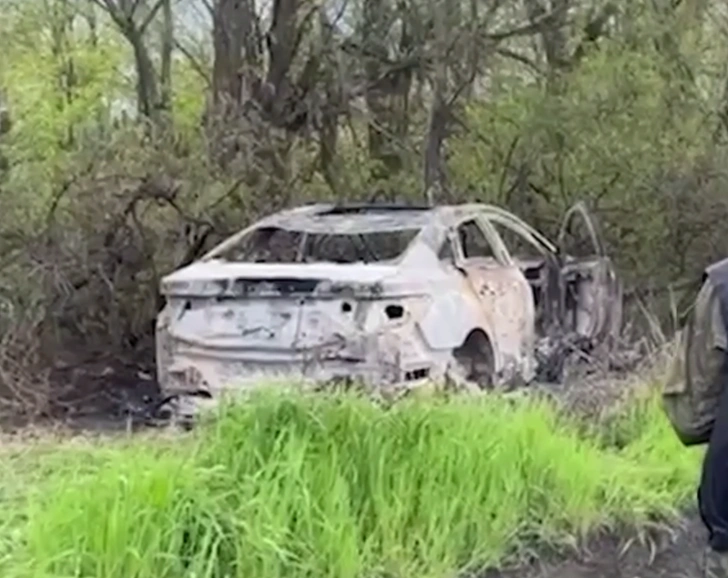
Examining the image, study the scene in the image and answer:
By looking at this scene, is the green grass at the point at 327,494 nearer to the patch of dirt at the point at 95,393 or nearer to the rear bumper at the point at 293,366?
the rear bumper at the point at 293,366

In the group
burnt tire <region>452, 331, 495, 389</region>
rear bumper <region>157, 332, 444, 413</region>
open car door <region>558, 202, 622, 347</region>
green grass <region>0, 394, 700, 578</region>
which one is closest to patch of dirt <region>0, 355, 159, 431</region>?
rear bumper <region>157, 332, 444, 413</region>

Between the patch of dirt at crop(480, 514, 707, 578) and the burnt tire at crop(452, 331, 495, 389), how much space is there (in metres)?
3.09

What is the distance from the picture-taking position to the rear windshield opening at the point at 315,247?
9.05 m

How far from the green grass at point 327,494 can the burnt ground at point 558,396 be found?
11 cm

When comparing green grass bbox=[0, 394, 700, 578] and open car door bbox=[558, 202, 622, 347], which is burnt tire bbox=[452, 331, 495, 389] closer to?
open car door bbox=[558, 202, 622, 347]

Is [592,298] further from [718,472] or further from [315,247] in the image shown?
[718,472]

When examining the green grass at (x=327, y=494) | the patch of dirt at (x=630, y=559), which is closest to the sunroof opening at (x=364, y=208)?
the green grass at (x=327, y=494)

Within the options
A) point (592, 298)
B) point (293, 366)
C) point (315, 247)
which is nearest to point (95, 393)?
point (315, 247)

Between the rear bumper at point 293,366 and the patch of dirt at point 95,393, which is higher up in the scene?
the rear bumper at point 293,366

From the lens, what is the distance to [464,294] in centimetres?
884

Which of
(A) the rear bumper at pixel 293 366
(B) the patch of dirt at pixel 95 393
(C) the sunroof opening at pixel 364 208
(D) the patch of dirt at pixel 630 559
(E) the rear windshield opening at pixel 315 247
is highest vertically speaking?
(C) the sunroof opening at pixel 364 208

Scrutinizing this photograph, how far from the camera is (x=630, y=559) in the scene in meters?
5.57

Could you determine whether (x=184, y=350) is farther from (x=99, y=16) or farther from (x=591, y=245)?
(x=99, y=16)

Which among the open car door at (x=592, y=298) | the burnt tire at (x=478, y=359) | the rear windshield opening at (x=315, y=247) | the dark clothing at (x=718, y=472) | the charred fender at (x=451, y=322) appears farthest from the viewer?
the open car door at (x=592, y=298)
